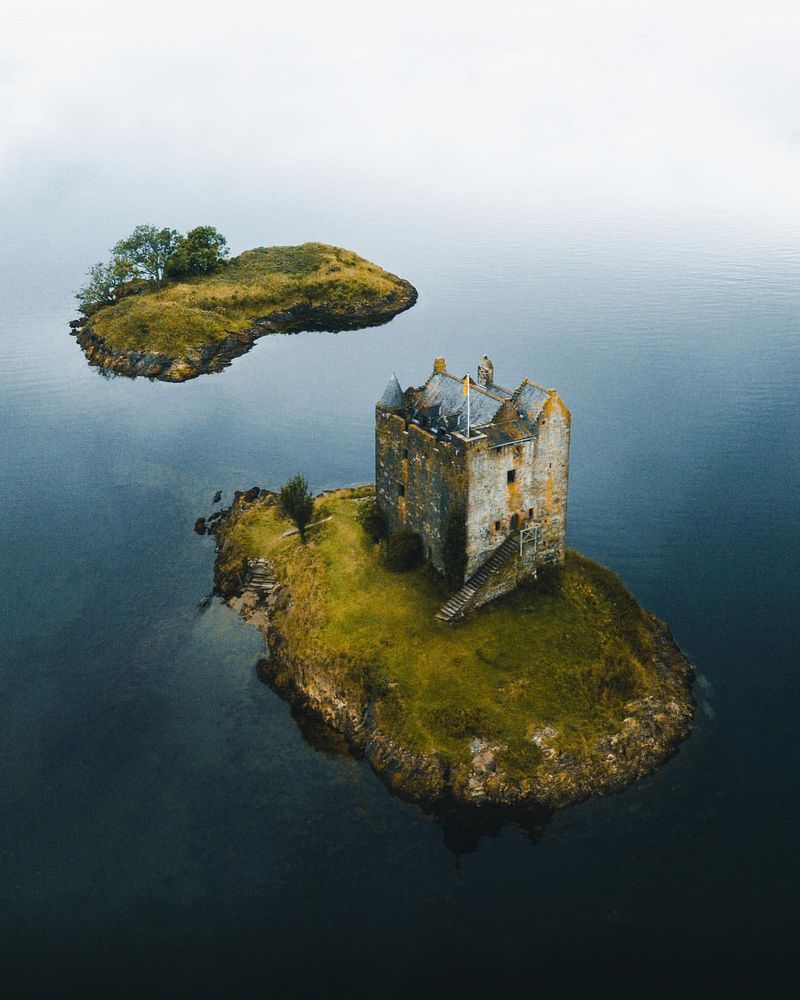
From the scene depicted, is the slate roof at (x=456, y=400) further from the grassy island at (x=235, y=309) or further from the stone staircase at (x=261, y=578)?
the grassy island at (x=235, y=309)

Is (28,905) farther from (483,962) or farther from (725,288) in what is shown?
(725,288)

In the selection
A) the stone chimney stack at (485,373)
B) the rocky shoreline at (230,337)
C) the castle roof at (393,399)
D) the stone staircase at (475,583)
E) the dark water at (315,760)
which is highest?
the stone chimney stack at (485,373)

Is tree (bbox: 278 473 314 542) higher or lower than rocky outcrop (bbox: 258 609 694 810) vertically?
higher

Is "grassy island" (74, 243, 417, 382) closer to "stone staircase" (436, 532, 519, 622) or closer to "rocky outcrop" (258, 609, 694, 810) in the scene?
"stone staircase" (436, 532, 519, 622)

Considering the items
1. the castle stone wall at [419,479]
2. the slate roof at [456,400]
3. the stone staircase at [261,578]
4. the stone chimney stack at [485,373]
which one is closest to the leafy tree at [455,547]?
the castle stone wall at [419,479]

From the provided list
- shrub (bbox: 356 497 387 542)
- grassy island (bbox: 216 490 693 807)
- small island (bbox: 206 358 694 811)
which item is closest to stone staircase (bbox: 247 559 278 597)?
small island (bbox: 206 358 694 811)

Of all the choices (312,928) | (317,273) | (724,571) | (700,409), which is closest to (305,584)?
(312,928)
